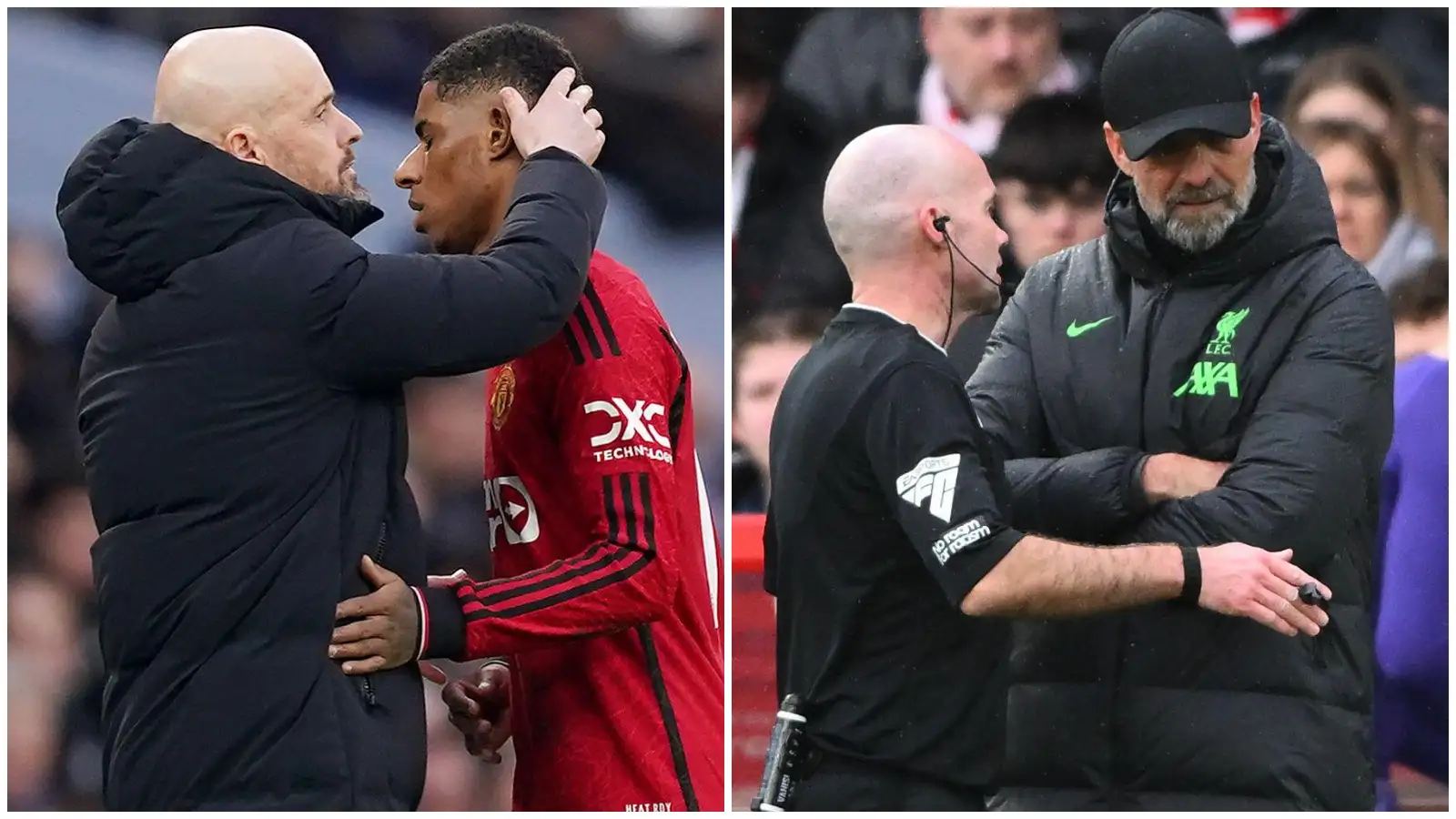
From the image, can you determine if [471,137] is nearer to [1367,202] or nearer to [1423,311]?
[1367,202]

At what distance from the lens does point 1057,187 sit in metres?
2.76

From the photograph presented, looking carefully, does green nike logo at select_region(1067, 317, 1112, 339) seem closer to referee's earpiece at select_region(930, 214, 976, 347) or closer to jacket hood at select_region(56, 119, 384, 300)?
referee's earpiece at select_region(930, 214, 976, 347)

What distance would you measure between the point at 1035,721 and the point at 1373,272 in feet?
2.82

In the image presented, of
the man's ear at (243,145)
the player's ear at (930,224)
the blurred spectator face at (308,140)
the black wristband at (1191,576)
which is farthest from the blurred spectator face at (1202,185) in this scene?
the man's ear at (243,145)

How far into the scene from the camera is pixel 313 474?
87.8 inches

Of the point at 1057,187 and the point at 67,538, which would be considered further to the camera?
the point at 67,538

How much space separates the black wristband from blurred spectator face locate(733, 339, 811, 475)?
0.65 m

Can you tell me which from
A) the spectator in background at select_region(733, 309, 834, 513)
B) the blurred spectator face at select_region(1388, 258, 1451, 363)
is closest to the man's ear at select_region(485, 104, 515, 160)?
the spectator in background at select_region(733, 309, 834, 513)

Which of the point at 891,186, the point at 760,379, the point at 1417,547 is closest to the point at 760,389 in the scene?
the point at 760,379

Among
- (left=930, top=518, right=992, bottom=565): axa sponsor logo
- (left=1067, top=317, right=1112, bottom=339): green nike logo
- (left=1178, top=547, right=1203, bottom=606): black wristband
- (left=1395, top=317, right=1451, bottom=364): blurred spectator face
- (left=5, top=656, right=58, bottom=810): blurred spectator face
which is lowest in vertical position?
(left=5, top=656, right=58, bottom=810): blurred spectator face

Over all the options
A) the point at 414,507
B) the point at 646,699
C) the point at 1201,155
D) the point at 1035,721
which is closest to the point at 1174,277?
the point at 1201,155

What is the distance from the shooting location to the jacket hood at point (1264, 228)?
8.61ft

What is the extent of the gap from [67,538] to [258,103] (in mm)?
1033

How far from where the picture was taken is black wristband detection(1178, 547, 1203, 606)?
101 inches
